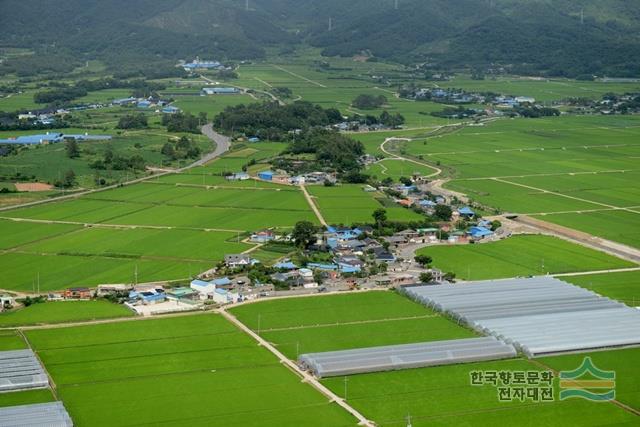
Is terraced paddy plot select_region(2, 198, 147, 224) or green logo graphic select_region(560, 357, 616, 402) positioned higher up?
green logo graphic select_region(560, 357, 616, 402)

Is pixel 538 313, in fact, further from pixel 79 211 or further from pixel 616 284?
pixel 79 211

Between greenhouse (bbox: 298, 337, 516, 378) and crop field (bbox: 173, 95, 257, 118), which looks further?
crop field (bbox: 173, 95, 257, 118)

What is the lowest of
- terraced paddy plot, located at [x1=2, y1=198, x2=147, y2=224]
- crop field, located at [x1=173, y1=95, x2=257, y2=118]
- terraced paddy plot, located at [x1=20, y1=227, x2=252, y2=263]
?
crop field, located at [x1=173, y1=95, x2=257, y2=118]

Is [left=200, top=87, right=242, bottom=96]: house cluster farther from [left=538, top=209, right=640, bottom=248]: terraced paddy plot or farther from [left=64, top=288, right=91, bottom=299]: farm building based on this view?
[left=64, top=288, right=91, bottom=299]: farm building

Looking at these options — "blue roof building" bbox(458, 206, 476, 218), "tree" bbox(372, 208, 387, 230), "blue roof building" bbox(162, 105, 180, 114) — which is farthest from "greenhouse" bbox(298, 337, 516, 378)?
"blue roof building" bbox(162, 105, 180, 114)

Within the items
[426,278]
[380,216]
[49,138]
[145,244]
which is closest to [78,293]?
[145,244]

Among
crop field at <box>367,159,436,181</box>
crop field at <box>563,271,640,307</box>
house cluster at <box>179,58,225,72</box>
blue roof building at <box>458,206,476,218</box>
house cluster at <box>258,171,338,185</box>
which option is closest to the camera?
crop field at <box>563,271,640,307</box>

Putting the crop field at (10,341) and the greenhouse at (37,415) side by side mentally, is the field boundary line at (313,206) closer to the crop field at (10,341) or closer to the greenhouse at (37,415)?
the crop field at (10,341)
